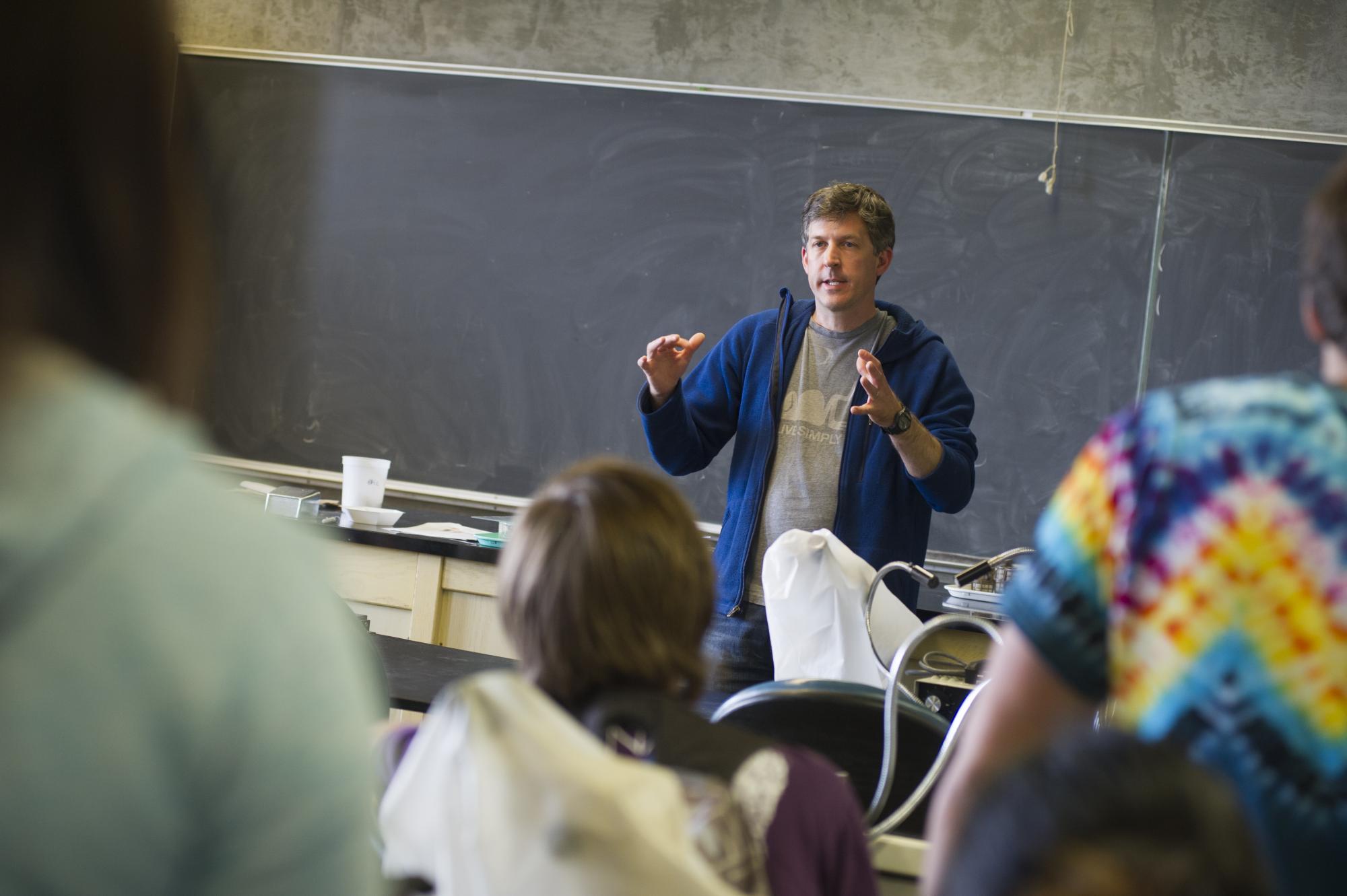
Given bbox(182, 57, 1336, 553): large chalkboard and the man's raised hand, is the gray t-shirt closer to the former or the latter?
the man's raised hand

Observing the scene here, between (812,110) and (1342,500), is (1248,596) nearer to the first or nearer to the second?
(1342,500)

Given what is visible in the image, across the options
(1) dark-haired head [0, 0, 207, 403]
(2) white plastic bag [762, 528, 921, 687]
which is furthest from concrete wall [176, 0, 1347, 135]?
(1) dark-haired head [0, 0, 207, 403]

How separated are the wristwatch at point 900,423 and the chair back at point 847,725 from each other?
Answer: 42.9 inches

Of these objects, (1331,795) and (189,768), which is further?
(1331,795)

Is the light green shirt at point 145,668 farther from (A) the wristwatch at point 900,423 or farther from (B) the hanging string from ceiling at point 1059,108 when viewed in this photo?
(B) the hanging string from ceiling at point 1059,108

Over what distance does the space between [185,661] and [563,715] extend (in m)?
0.40

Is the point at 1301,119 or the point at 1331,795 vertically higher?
the point at 1301,119

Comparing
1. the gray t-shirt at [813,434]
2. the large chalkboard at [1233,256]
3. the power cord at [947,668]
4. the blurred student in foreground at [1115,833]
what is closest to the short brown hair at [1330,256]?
the blurred student in foreground at [1115,833]

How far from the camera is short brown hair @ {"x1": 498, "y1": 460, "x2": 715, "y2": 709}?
0.96 m

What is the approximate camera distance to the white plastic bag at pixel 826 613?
A: 6.72ft

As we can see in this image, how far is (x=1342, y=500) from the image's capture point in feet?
2.40

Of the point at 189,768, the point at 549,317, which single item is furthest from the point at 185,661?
the point at 549,317

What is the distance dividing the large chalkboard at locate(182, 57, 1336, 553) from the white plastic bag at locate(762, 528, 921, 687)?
199 centimetres

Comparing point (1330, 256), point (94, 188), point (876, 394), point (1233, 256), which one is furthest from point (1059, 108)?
point (94, 188)
